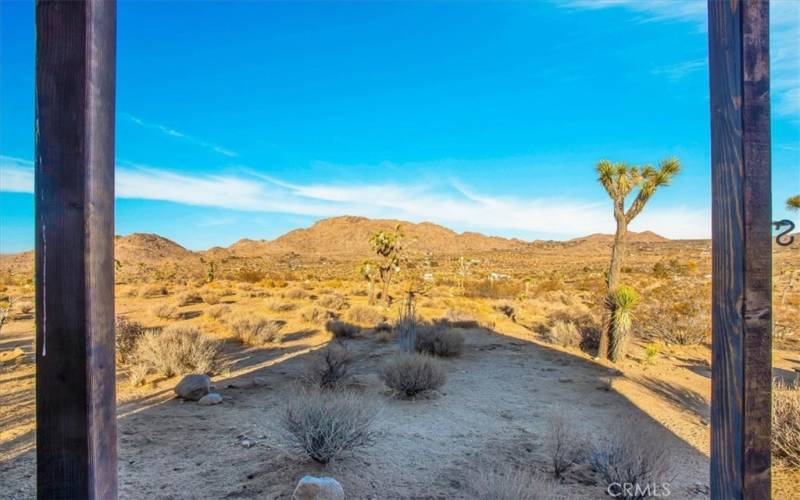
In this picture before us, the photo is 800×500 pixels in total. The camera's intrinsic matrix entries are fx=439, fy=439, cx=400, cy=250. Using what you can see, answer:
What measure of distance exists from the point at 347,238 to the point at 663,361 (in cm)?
10872

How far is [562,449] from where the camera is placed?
466 cm

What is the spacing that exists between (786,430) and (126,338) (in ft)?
38.1

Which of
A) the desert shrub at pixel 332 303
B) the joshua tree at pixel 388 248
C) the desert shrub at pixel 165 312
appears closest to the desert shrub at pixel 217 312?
the desert shrub at pixel 165 312

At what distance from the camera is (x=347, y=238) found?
117438 millimetres

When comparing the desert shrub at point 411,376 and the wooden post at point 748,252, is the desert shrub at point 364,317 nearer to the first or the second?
the desert shrub at point 411,376

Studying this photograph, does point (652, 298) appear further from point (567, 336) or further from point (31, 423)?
point (31, 423)

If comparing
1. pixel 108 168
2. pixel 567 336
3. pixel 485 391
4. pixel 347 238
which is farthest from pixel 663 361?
pixel 347 238

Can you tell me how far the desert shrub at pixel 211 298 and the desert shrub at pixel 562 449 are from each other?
18661 millimetres

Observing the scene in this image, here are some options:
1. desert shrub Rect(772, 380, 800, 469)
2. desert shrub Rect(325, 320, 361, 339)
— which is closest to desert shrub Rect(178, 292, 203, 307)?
desert shrub Rect(325, 320, 361, 339)

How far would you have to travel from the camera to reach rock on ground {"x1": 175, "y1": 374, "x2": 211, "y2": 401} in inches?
266

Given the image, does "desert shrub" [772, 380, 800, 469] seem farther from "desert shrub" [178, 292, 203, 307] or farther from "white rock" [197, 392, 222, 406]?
"desert shrub" [178, 292, 203, 307]

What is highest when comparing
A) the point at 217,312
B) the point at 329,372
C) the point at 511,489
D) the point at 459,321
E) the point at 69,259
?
the point at 69,259

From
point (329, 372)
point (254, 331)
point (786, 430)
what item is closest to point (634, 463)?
point (786, 430)

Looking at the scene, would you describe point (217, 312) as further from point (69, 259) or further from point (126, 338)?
point (69, 259)
